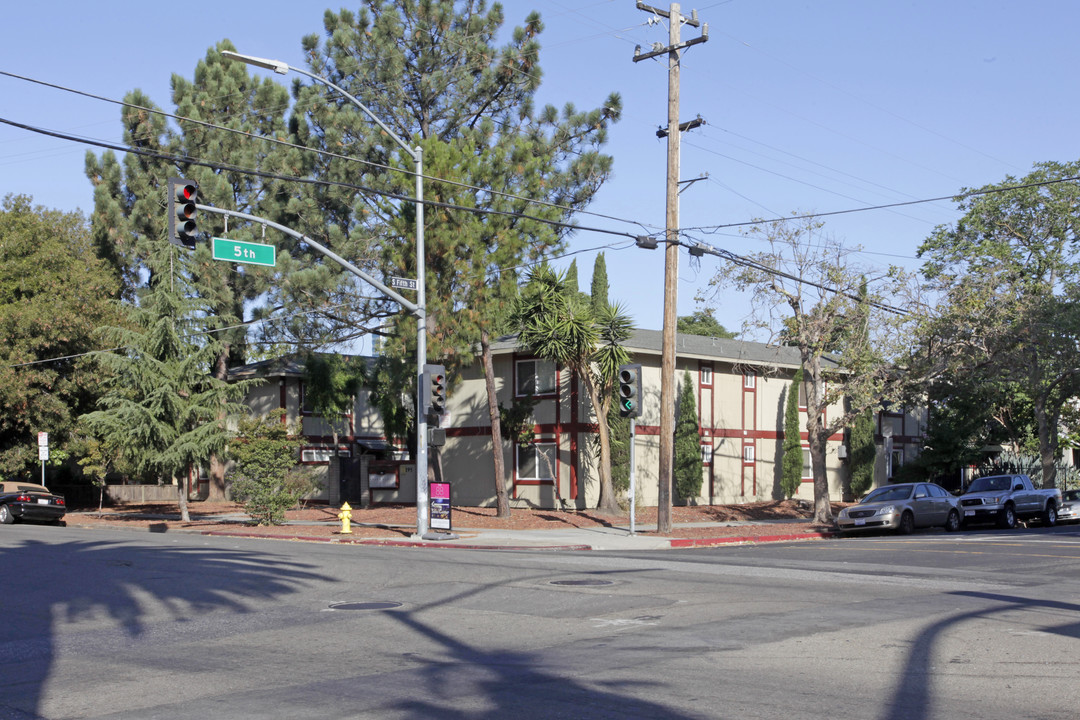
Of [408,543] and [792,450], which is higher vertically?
[792,450]

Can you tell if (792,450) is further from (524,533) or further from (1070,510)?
(524,533)

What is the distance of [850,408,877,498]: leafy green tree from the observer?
4497 centimetres

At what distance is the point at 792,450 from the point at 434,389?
2185 cm

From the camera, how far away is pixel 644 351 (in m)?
36.1

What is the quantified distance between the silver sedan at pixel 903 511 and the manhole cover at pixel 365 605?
60.6ft

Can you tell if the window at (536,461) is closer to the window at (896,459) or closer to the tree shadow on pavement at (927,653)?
the window at (896,459)

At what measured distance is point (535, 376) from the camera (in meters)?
36.7

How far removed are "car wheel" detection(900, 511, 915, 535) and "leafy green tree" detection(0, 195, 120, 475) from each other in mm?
31954

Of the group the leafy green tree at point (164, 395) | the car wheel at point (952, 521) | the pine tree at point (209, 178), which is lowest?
the car wheel at point (952, 521)

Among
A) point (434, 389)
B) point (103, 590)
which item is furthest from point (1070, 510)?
point (103, 590)

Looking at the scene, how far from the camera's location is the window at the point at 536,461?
119 feet

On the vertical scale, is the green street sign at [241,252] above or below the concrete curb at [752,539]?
above

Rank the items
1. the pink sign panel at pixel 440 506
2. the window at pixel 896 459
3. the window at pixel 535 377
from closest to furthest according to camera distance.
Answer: the pink sign panel at pixel 440 506 < the window at pixel 535 377 < the window at pixel 896 459

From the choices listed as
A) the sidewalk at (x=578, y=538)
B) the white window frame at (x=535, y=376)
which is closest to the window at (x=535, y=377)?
the white window frame at (x=535, y=376)
